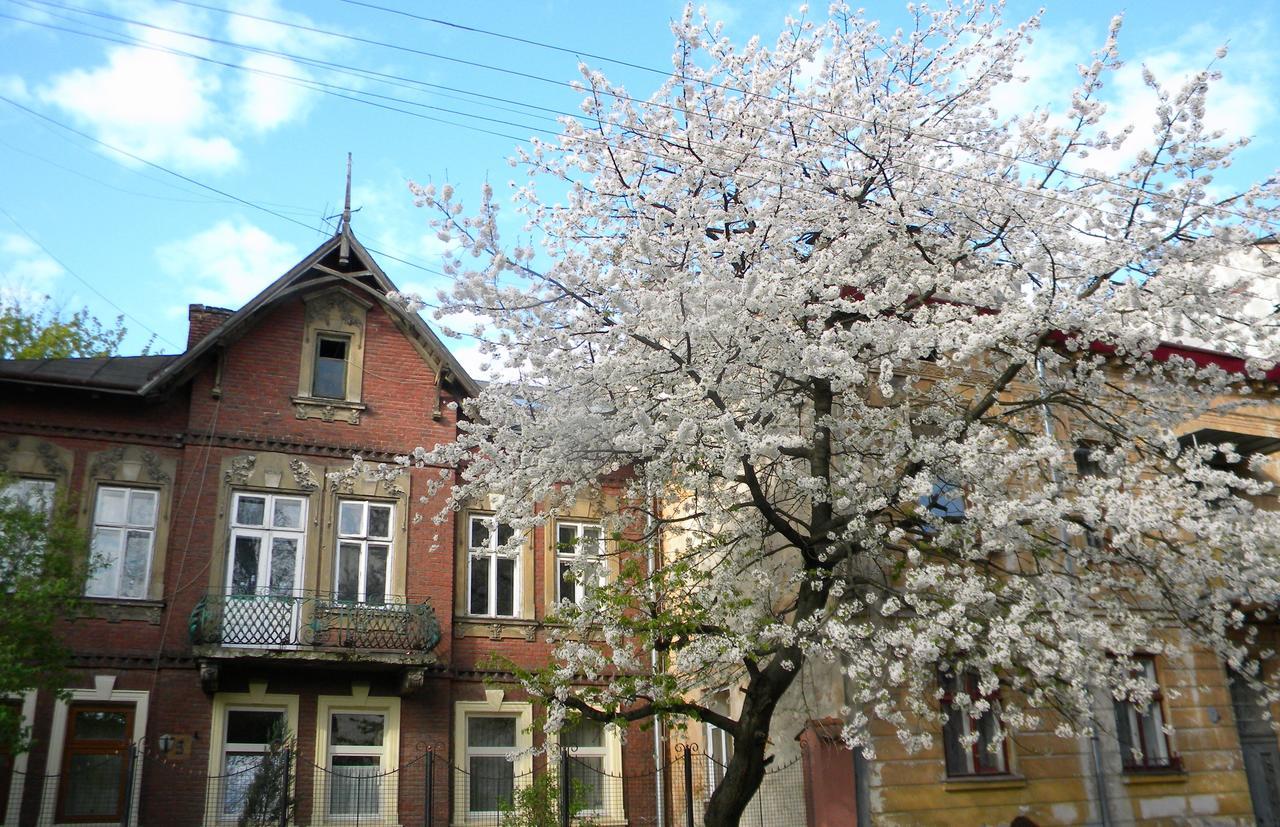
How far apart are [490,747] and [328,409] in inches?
252

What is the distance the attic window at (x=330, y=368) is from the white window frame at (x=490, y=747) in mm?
5837

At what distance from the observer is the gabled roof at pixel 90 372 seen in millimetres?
16953

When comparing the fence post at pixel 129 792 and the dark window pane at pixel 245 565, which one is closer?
the fence post at pixel 129 792

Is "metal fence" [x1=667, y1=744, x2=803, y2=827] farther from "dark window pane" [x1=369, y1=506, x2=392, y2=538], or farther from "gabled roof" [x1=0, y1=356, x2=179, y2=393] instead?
"gabled roof" [x1=0, y1=356, x2=179, y2=393]

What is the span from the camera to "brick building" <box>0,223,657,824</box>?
1628 centimetres

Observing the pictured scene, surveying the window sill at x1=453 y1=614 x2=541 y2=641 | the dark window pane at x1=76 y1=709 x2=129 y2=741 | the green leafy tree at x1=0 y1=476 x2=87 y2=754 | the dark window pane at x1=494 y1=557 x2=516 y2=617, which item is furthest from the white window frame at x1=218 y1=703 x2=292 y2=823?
the dark window pane at x1=494 y1=557 x2=516 y2=617

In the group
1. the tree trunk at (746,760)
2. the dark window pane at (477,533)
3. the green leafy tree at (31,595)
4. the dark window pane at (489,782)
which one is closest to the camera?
the tree trunk at (746,760)

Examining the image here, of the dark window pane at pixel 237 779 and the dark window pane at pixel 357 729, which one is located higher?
the dark window pane at pixel 357 729

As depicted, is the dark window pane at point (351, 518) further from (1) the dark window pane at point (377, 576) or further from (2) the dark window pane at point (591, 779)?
(2) the dark window pane at point (591, 779)

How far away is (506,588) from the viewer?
65.2 feet

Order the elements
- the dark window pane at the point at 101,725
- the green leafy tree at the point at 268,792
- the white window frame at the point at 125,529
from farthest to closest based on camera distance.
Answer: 1. the white window frame at the point at 125,529
2. the dark window pane at the point at 101,725
3. the green leafy tree at the point at 268,792

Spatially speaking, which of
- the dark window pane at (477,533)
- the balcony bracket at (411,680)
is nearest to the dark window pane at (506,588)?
the dark window pane at (477,533)

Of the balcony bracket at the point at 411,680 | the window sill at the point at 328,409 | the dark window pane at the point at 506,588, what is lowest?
the balcony bracket at the point at 411,680

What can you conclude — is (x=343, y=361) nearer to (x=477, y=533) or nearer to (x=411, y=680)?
(x=477, y=533)
